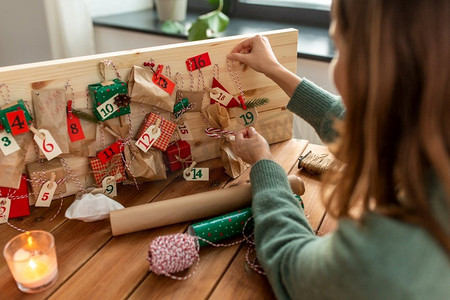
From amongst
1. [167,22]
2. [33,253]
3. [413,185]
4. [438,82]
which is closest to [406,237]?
[413,185]

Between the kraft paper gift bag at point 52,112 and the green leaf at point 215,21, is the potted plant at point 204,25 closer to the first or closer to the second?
the green leaf at point 215,21

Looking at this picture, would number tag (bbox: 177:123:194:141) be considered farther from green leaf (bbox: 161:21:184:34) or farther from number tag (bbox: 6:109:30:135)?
green leaf (bbox: 161:21:184:34)

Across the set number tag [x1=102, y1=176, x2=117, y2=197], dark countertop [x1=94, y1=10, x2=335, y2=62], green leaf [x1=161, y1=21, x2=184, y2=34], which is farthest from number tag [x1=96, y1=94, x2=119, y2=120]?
green leaf [x1=161, y1=21, x2=184, y2=34]

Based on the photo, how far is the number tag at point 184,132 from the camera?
105cm

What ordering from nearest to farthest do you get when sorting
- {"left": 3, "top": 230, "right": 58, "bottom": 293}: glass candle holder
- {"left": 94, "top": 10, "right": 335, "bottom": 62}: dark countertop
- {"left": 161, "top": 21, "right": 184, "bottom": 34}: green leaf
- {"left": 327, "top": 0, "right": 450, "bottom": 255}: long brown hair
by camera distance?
{"left": 327, "top": 0, "right": 450, "bottom": 255}: long brown hair → {"left": 3, "top": 230, "right": 58, "bottom": 293}: glass candle holder → {"left": 94, "top": 10, "right": 335, "bottom": 62}: dark countertop → {"left": 161, "top": 21, "right": 184, "bottom": 34}: green leaf

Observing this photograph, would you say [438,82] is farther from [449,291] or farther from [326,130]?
[326,130]

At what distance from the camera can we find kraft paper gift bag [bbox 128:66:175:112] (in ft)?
3.07

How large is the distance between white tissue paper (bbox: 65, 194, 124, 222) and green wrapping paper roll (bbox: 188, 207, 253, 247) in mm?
184

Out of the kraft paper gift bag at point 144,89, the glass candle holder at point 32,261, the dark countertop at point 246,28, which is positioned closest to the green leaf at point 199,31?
the dark countertop at point 246,28

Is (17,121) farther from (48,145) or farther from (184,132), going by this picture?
(184,132)

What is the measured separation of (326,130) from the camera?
1.01 meters

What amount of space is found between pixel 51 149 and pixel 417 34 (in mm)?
716

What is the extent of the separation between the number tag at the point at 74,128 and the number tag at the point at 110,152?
2.5 inches

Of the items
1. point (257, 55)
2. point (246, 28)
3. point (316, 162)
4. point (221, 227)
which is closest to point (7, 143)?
point (221, 227)
